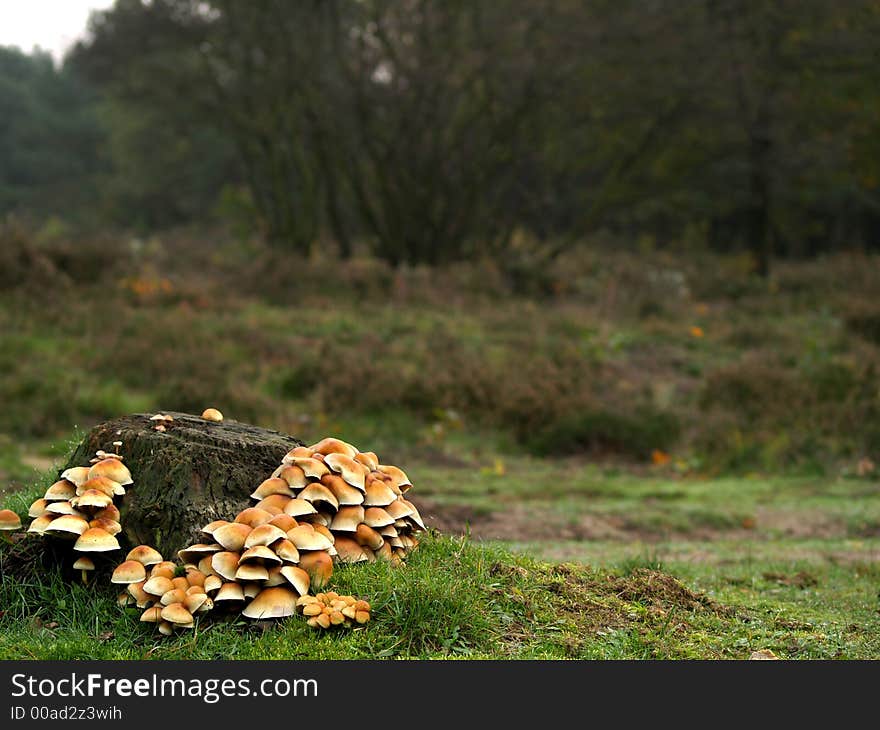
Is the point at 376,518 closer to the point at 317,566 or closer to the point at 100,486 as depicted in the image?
the point at 317,566

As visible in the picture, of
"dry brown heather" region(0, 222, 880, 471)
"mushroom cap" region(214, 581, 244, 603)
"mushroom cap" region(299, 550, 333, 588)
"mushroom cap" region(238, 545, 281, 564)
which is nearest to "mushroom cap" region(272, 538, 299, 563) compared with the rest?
"mushroom cap" region(238, 545, 281, 564)

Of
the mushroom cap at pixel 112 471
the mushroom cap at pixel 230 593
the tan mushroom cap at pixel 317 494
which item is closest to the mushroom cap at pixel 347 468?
the tan mushroom cap at pixel 317 494

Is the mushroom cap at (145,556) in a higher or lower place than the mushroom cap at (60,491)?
lower

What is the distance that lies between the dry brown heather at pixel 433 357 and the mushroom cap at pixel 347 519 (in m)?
9.59

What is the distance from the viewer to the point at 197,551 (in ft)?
15.8

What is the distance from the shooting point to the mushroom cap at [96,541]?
16.4 ft

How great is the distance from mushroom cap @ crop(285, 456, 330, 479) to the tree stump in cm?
53

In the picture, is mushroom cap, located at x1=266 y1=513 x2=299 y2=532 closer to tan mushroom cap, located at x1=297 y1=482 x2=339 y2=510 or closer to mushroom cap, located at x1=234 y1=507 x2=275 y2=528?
mushroom cap, located at x1=234 y1=507 x2=275 y2=528

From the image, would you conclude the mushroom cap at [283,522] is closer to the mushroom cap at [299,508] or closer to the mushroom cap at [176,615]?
the mushroom cap at [299,508]

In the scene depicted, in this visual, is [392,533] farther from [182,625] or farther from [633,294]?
[633,294]

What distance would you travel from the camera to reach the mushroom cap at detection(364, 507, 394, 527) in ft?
17.1

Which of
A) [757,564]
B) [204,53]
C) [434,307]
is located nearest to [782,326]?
[434,307]

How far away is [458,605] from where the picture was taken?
482cm

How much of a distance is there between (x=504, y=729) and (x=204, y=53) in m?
26.9
